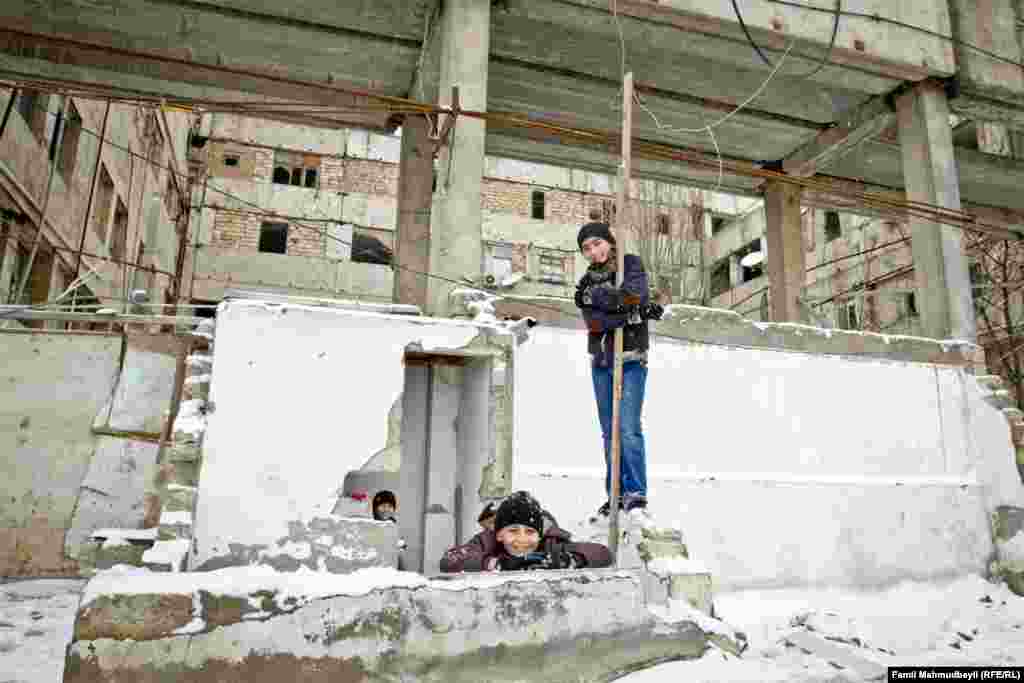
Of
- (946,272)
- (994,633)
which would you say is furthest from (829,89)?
(994,633)

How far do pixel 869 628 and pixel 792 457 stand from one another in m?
1.59

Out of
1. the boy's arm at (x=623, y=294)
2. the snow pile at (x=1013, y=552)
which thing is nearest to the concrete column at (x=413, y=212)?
the boy's arm at (x=623, y=294)

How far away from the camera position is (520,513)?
3936 millimetres

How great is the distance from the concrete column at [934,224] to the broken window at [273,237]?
15.5 meters

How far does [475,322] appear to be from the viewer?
527cm

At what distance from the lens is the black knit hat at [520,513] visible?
393cm

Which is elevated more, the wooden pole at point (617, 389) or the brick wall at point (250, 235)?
the brick wall at point (250, 235)

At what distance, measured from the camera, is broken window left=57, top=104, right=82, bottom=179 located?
38.7 feet

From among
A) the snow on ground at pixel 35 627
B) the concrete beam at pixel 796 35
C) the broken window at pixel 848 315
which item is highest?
the concrete beam at pixel 796 35

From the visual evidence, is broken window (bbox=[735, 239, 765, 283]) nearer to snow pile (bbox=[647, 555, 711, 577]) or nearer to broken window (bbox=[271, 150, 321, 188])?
broken window (bbox=[271, 150, 321, 188])

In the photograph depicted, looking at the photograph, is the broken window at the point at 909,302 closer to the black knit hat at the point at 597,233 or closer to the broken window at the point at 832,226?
the broken window at the point at 832,226

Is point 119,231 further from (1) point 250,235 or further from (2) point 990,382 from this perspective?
(2) point 990,382

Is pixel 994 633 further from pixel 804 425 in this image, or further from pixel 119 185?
pixel 119 185

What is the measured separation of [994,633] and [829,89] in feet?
22.8
